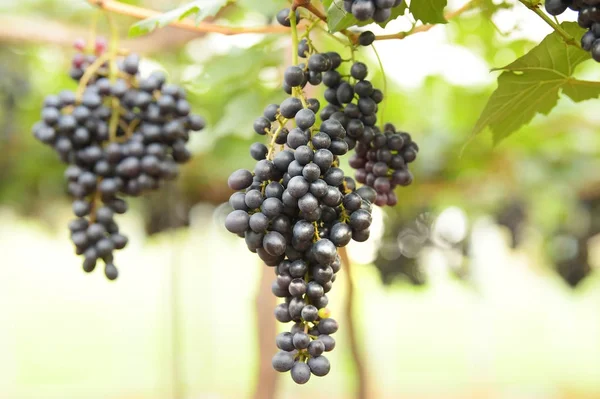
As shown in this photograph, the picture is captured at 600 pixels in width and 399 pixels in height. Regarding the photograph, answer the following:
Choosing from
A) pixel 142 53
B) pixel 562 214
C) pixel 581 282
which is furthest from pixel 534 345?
pixel 142 53

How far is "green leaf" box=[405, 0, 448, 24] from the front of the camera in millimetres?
758

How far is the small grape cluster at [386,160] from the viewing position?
0.88m

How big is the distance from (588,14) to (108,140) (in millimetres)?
929

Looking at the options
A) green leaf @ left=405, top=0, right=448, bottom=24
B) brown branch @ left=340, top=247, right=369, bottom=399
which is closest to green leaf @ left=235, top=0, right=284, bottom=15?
brown branch @ left=340, top=247, right=369, bottom=399

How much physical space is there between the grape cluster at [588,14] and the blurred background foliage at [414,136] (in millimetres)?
988

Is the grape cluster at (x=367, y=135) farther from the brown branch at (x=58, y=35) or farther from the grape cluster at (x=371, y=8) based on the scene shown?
the brown branch at (x=58, y=35)

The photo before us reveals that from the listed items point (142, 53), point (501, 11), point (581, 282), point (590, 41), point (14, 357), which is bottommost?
point (14, 357)

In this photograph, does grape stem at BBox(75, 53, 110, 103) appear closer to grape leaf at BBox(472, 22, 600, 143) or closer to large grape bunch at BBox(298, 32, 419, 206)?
large grape bunch at BBox(298, 32, 419, 206)

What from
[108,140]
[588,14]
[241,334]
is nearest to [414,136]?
[108,140]

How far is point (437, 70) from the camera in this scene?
3006 mm

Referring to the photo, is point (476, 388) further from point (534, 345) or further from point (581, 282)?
point (581, 282)

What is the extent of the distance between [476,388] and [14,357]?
5.87 m

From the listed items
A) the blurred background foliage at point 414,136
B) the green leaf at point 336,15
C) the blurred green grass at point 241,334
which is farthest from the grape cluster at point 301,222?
the blurred green grass at point 241,334

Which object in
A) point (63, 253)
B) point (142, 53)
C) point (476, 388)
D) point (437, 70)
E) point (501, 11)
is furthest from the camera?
point (63, 253)
